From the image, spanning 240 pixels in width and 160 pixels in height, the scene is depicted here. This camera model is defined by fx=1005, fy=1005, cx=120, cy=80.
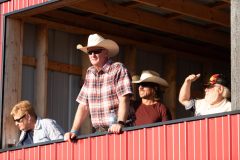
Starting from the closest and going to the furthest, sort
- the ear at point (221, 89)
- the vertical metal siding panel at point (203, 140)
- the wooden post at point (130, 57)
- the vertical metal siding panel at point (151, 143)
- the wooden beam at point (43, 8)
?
1. the vertical metal siding panel at point (203, 140)
2. the vertical metal siding panel at point (151, 143)
3. the ear at point (221, 89)
4. the wooden beam at point (43, 8)
5. the wooden post at point (130, 57)

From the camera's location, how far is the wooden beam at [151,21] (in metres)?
16.0

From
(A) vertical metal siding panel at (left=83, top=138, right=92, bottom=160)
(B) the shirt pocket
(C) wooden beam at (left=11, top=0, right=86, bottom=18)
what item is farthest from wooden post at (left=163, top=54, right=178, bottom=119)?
(A) vertical metal siding panel at (left=83, top=138, right=92, bottom=160)

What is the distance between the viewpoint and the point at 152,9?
54.2 ft

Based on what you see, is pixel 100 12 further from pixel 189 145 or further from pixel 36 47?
pixel 189 145

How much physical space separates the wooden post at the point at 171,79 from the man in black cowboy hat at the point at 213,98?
14.7 feet

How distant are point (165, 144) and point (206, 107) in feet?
3.28

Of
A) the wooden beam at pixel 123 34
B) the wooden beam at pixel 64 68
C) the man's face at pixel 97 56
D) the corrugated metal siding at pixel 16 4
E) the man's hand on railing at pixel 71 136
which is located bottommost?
the man's hand on railing at pixel 71 136

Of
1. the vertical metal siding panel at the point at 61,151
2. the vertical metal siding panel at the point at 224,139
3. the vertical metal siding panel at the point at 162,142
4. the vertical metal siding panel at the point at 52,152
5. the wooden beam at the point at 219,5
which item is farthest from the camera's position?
the wooden beam at the point at 219,5

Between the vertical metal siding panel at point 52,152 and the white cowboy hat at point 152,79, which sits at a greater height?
the white cowboy hat at point 152,79

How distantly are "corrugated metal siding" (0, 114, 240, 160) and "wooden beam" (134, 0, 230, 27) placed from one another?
2.95 m

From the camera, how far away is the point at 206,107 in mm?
12984

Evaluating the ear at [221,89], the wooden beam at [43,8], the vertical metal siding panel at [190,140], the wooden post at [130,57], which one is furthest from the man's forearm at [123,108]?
the wooden post at [130,57]

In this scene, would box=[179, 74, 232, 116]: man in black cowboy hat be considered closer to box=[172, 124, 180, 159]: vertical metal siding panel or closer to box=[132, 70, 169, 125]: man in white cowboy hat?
box=[132, 70, 169, 125]: man in white cowboy hat

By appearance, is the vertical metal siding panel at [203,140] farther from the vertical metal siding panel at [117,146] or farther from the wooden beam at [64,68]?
the wooden beam at [64,68]
